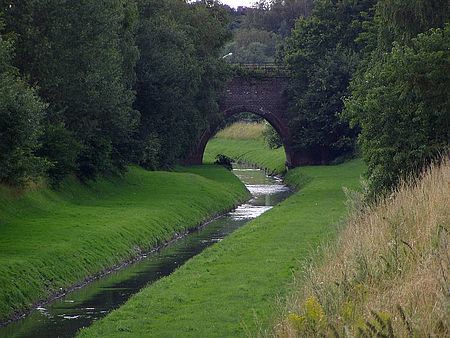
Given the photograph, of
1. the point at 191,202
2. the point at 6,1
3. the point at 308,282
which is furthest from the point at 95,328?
the point at 191,202

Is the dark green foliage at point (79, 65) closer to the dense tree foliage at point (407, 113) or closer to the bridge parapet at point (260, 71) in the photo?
the dense tree foliage at point (407, 113)

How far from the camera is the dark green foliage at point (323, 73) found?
7431 centimetres

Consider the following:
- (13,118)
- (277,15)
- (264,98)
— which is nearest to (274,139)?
(264,98)

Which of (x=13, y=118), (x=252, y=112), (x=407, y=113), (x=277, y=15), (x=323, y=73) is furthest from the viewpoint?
(x=277, y=15)

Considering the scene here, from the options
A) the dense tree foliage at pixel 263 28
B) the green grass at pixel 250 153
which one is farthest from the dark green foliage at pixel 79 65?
the dense tree foliage at pixel 263 28

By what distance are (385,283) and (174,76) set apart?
42332 mm

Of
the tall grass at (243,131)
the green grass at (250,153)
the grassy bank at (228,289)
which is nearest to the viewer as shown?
the grassy bank at (228,289)

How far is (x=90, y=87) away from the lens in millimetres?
41125

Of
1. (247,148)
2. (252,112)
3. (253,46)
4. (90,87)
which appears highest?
(253,46)

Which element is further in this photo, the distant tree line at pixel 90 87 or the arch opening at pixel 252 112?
the arch opening at pixel 252 112

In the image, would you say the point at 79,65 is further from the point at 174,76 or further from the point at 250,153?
the point at 250,153

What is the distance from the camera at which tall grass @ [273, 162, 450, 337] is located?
11.7 meters

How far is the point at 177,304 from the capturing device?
2166 centimetres

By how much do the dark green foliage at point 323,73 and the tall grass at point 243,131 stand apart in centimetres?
3117
